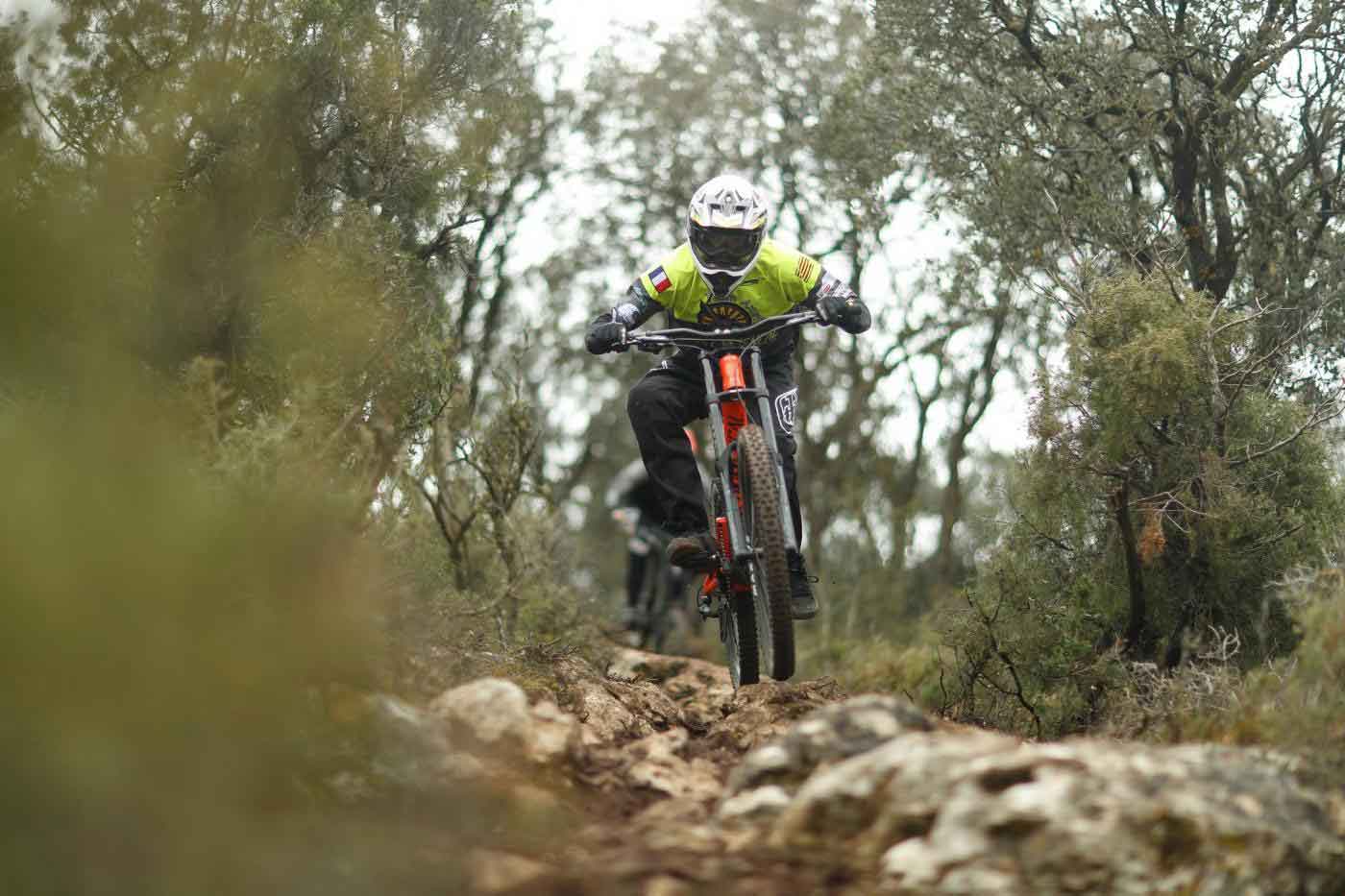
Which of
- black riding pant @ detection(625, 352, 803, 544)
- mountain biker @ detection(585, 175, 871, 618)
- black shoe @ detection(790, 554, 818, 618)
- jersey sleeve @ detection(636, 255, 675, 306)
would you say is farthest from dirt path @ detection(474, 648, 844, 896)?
jersey sleeve @ detection(636, 255, 675, 306)

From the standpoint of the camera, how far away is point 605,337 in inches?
286

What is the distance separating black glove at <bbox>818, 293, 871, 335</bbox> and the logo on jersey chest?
1.35 feet

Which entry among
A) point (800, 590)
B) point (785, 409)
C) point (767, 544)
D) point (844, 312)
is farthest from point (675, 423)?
point (767, 544)

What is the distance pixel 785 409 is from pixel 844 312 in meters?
0.56

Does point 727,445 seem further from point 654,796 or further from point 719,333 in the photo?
point 654,796

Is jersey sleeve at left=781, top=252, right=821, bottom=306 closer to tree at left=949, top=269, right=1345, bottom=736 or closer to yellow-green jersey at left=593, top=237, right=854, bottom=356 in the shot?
yellow-green jersey at left=593, top=237, right=854, bottom=356

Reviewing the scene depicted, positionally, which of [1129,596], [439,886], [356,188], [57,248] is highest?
[356,188]

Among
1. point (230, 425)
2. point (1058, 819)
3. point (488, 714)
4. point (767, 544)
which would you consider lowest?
point (1058, 819)

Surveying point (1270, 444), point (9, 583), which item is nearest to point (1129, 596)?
point (1270, 444)

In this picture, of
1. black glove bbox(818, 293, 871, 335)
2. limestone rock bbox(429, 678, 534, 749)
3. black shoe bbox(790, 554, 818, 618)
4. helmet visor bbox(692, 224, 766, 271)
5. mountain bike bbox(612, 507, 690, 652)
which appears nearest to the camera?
limestone rock bbox(429, 678, 534, 749)

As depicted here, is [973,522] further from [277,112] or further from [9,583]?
[9,583]

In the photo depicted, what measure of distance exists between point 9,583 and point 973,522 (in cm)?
706

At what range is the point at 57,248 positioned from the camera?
589cm

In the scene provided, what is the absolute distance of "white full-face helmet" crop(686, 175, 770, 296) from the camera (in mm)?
7395
